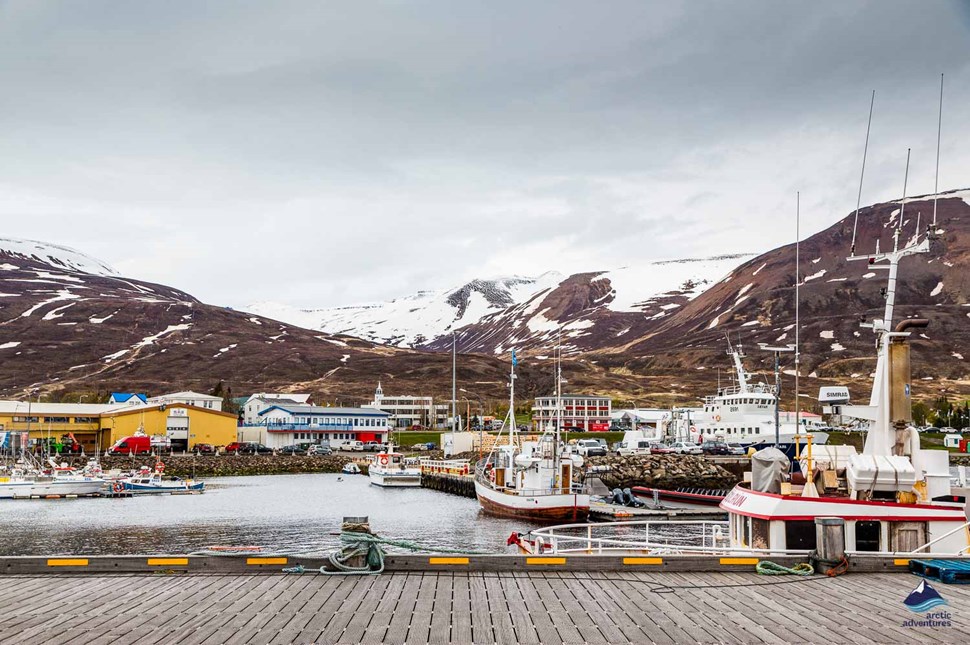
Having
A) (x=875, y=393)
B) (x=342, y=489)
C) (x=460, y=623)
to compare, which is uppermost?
(x=875, y=393)

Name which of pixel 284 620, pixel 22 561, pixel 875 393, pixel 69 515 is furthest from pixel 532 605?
pixel 69 515

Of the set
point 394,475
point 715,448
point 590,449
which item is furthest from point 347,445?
point 715,448

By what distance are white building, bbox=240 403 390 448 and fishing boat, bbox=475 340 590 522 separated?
83759mm

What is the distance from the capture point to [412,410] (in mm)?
190000

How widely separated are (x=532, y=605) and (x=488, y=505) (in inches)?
2197

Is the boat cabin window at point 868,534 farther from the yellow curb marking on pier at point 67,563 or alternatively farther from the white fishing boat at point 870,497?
the yellow curb marking on pier at point 67,563

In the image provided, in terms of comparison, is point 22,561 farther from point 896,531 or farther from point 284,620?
point 896,531

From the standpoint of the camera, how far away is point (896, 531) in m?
19.9

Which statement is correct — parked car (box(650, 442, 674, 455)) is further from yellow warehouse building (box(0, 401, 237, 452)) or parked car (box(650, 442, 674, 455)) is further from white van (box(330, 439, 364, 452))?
yellow warehouse building (box(0, 401, 237, 452))

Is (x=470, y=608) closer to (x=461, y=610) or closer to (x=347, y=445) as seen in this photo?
(x=461, y=610)

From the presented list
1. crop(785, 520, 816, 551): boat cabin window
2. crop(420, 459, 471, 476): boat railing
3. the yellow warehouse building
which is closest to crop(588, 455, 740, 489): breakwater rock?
crop(420, 459, 471, 476): boat railing

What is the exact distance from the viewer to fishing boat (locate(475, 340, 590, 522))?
59.1 metres

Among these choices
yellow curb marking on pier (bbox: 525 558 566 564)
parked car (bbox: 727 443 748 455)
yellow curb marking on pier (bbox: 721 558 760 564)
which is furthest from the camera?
parked car (bbox: 727 443 748 455)

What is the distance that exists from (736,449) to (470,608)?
99042mm
